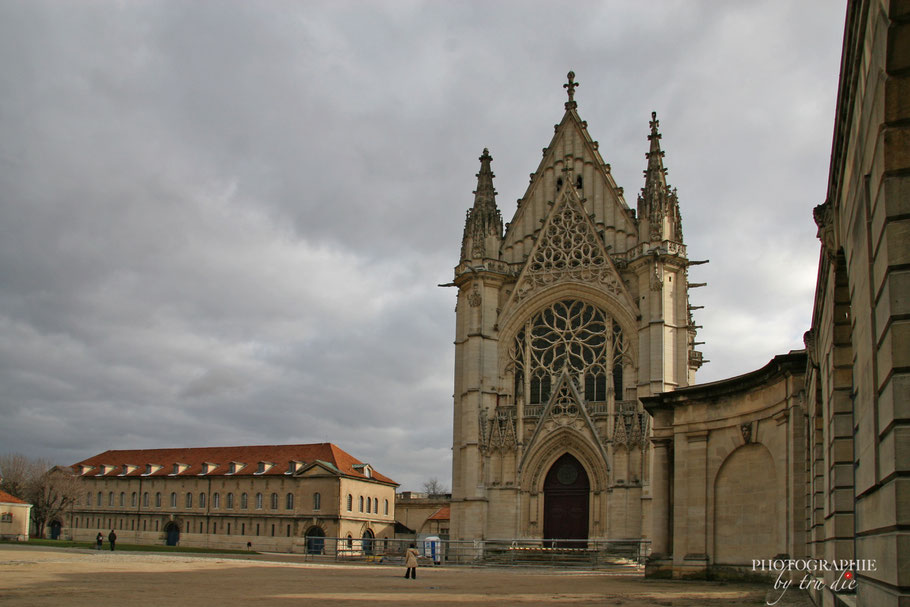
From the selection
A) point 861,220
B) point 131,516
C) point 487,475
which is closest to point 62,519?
point 131,516

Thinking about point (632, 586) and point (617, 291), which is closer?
point (632, 586)

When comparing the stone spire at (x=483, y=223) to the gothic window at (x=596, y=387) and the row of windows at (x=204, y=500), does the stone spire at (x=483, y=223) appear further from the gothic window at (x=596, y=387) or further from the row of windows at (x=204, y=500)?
the row of windows at (x=204, y=500)

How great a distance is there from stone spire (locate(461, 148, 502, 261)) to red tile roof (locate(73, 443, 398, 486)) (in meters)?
26.1

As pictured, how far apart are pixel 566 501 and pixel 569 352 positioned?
288 inches

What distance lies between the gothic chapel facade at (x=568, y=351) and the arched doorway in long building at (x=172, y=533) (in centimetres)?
3596

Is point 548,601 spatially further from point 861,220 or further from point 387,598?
point 861,220

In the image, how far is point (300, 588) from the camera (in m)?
19.4

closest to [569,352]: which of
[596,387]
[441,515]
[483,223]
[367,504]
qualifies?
[596,387]

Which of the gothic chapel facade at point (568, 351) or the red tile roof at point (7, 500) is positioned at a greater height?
the gothic chapel facade at point (568, 351)

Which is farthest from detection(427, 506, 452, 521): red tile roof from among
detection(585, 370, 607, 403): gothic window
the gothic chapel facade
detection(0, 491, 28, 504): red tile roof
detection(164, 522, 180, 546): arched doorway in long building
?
detection(0, 491, 28, 504): red tile roof

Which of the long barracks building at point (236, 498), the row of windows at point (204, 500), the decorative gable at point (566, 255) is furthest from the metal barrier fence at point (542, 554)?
the row of windows at point (204, 500)

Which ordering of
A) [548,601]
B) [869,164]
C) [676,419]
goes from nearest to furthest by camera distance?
[869,164]
[548,601]
[676,419]

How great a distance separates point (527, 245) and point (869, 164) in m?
41.8

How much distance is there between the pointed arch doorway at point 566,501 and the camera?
1697 inches
